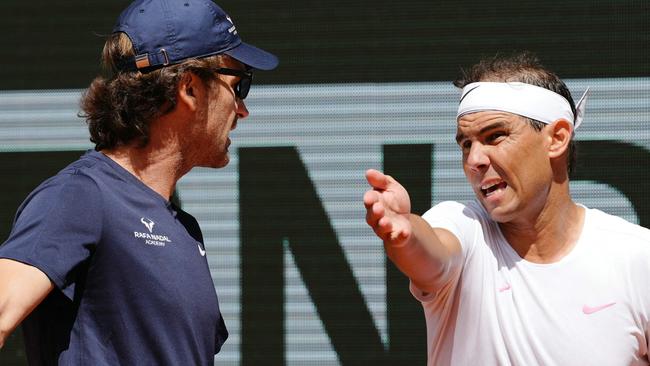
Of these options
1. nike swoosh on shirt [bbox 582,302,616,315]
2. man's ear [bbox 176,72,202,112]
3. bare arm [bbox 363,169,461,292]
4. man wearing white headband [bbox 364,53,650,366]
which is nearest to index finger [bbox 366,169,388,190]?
bare arm [bbox 363,169,461,292]

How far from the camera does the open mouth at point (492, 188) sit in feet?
8.04

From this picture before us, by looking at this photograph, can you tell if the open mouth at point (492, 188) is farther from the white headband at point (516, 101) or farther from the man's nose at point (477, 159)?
the white headband at point (516, 101)

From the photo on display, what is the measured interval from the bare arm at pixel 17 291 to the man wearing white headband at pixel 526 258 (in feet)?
2.52

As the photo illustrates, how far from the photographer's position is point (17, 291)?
1.95 meters

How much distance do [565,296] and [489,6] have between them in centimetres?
Result: 176

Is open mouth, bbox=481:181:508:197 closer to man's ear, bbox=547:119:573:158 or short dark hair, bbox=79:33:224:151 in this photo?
man's ear, bbox=547:119:573:158

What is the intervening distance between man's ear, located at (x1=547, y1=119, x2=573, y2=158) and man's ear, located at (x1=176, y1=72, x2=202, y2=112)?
0.84m

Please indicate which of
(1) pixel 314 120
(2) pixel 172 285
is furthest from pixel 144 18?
(1) pixel 314 120

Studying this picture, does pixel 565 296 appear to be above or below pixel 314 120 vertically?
above

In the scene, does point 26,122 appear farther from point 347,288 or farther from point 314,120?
point 347,288

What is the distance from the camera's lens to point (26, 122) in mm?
4070

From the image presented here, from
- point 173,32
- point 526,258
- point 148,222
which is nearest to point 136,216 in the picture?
point 148,222

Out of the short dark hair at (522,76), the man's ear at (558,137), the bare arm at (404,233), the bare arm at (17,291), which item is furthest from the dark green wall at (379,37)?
the bare arm at (17,291)

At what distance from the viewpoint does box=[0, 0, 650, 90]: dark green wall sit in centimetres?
386
